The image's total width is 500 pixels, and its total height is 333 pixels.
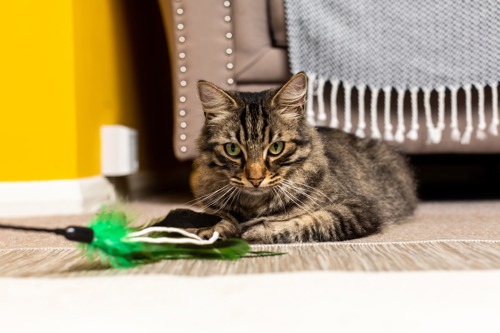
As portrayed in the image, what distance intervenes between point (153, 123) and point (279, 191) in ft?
5.12

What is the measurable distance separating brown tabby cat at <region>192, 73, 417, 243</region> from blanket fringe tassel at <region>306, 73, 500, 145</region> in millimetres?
389

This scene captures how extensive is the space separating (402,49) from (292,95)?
0.59 meters

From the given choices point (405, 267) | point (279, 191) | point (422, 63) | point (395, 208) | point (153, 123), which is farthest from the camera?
point (153, 123)

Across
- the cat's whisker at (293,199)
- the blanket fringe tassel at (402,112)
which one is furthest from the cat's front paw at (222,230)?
the blanket fringe tassel at (402,112)

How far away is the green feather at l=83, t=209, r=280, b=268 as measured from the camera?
84 cm

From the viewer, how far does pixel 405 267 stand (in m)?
0.83

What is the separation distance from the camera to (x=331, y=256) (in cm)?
92

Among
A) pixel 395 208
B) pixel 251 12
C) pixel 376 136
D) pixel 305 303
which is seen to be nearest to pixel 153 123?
pixel 251 12

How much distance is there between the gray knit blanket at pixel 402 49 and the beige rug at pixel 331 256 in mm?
480

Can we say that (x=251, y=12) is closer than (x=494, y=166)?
Yes

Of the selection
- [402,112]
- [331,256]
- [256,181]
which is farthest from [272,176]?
[402,112]

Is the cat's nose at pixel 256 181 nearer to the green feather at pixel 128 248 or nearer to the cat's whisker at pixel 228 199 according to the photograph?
the cat's whisker at pixel 228 199

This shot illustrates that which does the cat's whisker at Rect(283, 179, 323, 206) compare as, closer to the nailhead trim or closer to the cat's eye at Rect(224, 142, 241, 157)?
the cat's eye at Rect(224, 142, 241, 157)

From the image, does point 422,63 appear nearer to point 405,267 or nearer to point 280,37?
point 280,37
